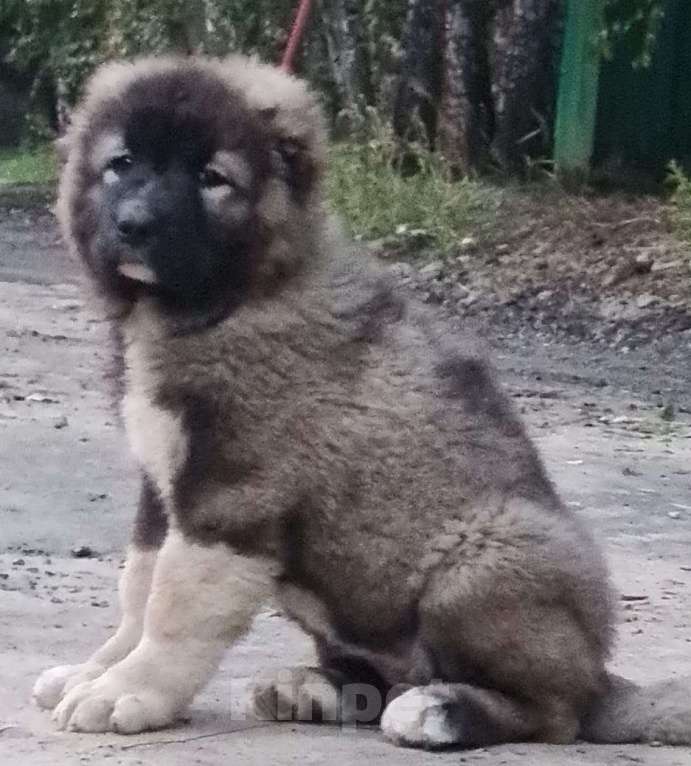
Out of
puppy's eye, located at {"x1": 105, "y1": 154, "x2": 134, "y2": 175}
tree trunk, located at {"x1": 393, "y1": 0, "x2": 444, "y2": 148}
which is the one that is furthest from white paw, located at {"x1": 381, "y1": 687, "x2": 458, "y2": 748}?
tree trunk, located at {"x1": 393, "y1": 0, "x2": 444, "y2": 148}

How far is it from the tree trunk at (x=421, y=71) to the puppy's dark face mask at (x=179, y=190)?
13113mm

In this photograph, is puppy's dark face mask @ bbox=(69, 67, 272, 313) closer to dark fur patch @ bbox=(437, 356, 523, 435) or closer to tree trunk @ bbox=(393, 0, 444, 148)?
dark fur patch @ bbox=(437, 356, 523, 435)

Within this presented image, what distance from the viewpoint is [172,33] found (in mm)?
20734

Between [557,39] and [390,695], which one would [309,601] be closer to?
[390,695]

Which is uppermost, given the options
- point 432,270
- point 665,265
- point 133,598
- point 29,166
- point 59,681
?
point 133,598

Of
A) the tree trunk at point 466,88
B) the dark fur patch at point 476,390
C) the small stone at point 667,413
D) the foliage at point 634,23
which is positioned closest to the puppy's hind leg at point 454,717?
the dark fur patch at point 476,390

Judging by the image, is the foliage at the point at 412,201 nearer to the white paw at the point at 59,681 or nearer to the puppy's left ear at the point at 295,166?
the puppy's left ear at the point at 295,166

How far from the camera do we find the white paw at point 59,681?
4.13 m

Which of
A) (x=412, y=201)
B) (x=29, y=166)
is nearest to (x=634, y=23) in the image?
(x=412, y=201)

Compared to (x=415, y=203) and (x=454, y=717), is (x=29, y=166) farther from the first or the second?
(x=454, y=717)

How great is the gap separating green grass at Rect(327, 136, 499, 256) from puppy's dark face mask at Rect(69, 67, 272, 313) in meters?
10.5

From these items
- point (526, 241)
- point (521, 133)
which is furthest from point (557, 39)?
point (526, 241)

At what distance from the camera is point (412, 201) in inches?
608

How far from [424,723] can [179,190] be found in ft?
4.26
